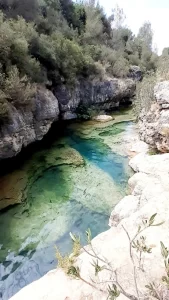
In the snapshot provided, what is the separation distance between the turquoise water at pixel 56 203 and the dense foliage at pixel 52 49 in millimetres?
3397

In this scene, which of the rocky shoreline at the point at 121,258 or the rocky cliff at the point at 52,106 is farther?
the rocky cliff at the point at 52,106

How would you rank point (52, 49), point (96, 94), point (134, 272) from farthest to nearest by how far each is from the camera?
point (96, 94)
point (52, 49)
point (134, 272)

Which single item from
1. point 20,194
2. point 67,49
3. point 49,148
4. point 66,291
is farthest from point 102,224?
point 67,49

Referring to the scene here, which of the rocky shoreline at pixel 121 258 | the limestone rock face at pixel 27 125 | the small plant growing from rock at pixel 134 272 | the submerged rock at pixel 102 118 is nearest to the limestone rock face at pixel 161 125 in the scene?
the rocky shoreline at pixel 121 258

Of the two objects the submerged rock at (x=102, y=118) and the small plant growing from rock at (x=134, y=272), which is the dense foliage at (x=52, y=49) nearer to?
the submerged rock at (x=102, y=118)

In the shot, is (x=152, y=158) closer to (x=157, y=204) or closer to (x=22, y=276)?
(x=157, y=204)

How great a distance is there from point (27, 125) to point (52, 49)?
292 inches

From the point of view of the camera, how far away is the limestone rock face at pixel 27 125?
1159 centimetres

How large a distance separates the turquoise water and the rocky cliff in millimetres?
1132

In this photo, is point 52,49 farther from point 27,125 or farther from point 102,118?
point 27,125

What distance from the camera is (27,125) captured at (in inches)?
534

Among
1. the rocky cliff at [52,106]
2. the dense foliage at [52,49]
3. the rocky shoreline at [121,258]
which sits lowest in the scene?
the rocky shoreline at [121,258]

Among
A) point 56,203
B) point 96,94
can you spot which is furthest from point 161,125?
point 96,94

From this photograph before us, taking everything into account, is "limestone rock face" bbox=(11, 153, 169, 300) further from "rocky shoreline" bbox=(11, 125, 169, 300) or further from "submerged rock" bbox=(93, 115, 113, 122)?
"submerged rock" bbox=(93, 115, 113, 122)
